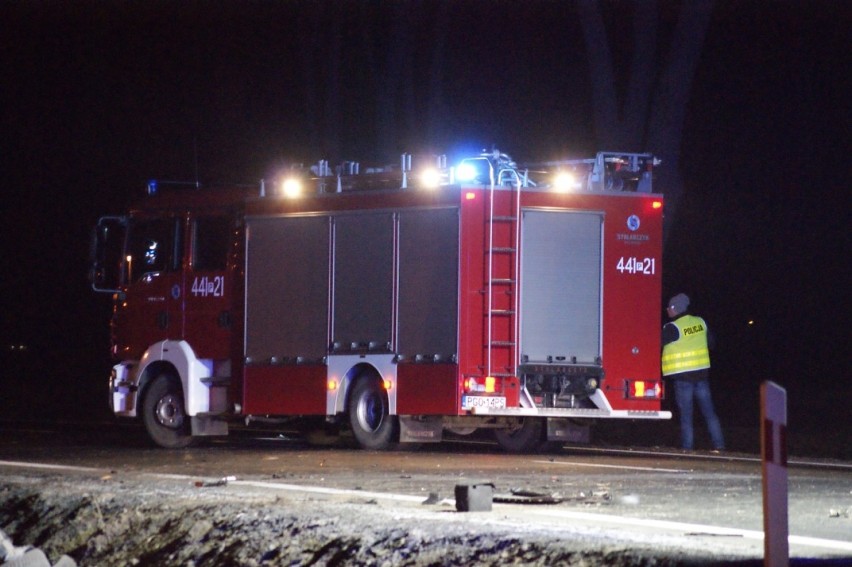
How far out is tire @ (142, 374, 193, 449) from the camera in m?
17.5

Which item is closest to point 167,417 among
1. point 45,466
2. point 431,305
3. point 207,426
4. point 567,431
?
point 207,426

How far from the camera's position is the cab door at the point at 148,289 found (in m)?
17.9

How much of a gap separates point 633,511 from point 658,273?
7119 millimetres

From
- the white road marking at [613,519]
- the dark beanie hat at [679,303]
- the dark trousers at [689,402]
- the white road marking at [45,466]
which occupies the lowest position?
the white road marking at [45,466]

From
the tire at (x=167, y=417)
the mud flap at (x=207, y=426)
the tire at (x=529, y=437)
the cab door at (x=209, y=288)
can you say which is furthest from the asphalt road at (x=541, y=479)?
the cab door at (x=209, y=288)

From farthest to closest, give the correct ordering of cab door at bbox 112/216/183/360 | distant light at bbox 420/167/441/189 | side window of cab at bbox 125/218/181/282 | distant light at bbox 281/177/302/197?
1. side window of cab at bbox 125/218/181/282
2. cab door at bbox 112/216/183/360
3. distant light at bbox 281/177/302/197
4. distant light at bbox 420/167/441/189

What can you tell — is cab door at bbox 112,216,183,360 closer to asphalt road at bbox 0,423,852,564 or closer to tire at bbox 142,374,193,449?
tire at bbox 142,374,193,449

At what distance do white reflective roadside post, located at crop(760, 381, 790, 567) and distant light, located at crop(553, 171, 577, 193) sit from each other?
9472 mm

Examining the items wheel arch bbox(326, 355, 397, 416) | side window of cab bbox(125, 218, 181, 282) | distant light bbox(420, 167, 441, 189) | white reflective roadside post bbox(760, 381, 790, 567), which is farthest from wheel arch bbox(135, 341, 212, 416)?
white reflective roadside post bbox(760, 381, 790, 567)

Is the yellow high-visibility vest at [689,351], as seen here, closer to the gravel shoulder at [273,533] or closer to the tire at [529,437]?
the tire at [529,437]

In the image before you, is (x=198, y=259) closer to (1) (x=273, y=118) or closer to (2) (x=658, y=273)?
(2) (x=658, y=273)

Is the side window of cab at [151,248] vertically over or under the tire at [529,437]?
over

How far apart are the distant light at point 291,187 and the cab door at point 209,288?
2.93 feet

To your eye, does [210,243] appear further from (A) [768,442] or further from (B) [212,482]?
(A) [768,442]
